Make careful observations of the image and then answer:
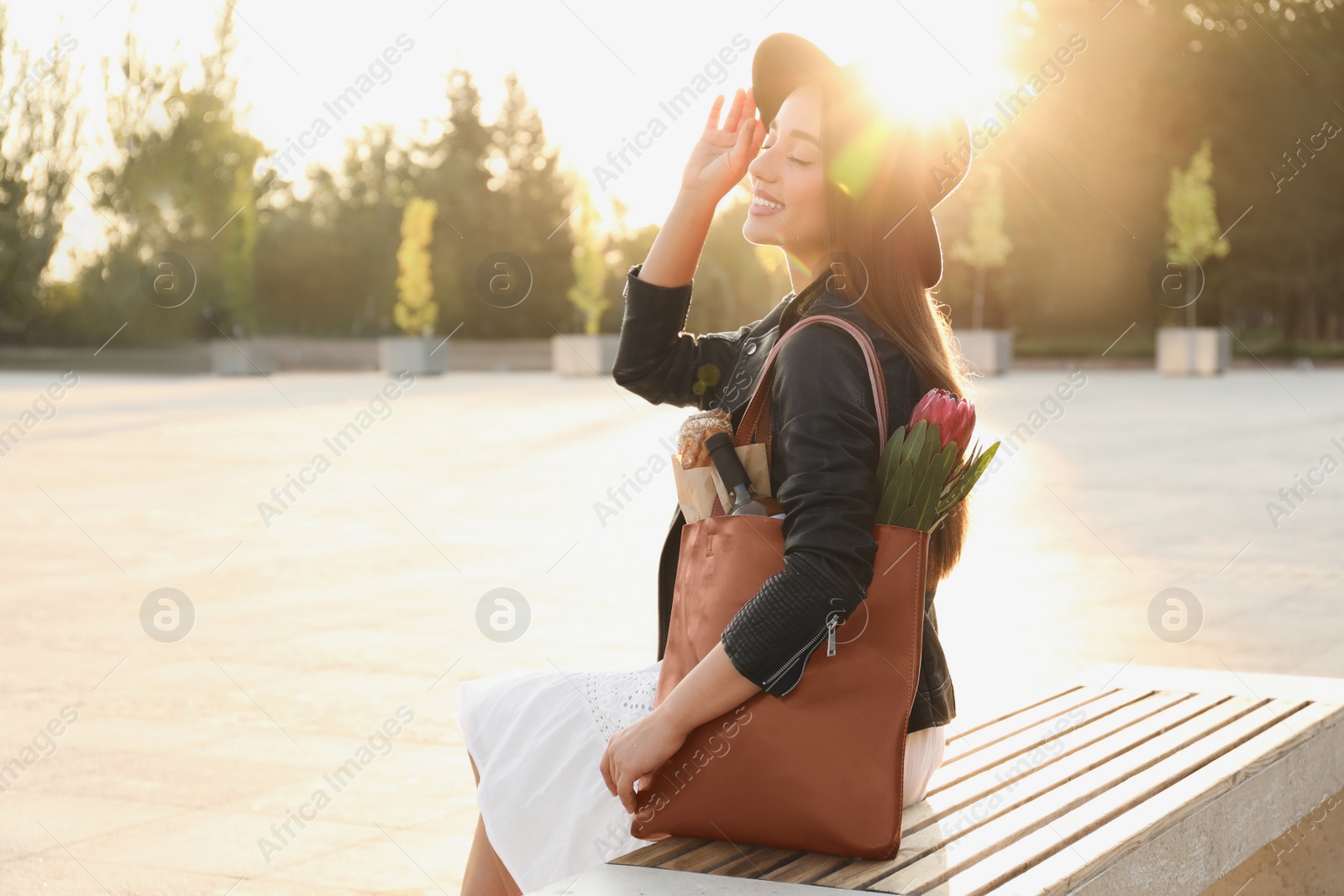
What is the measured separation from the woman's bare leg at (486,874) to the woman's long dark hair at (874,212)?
943 millimetres

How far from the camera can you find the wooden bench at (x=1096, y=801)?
206cm

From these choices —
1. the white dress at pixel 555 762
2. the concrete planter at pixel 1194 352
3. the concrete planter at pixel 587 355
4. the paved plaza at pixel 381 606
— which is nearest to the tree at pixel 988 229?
the concrete planter at pixel 1194 352

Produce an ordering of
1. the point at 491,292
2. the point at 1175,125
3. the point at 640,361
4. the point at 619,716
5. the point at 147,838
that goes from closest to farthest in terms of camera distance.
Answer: the point at 619,716
the point at 640,361
the point at 147,838
the point at 1175,125
the point at 491,292

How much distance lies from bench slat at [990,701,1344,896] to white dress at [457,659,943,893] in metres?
0.31

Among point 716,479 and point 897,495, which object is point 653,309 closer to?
point 716,479

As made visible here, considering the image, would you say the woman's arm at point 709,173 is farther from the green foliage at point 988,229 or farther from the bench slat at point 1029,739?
the green foliage at point 988,229

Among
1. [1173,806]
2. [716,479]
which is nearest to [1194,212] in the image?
[1173,806]

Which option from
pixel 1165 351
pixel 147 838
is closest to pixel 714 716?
pixel 147 838

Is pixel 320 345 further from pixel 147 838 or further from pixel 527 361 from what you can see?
pixel 147 838

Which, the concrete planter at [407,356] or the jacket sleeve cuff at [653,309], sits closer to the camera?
the jacket sleeve cuff at [653,309]

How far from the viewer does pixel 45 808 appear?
413cm

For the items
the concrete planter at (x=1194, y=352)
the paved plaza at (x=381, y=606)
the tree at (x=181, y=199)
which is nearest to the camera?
the paved plaza at (x=381, y=606)

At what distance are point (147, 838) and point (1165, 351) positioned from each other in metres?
36.5

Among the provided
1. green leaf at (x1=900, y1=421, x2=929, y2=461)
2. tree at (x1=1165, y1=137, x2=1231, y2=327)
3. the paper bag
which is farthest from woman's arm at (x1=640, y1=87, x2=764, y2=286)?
tree at (x1=1165, y1=137, x2=1231, y2=327)
